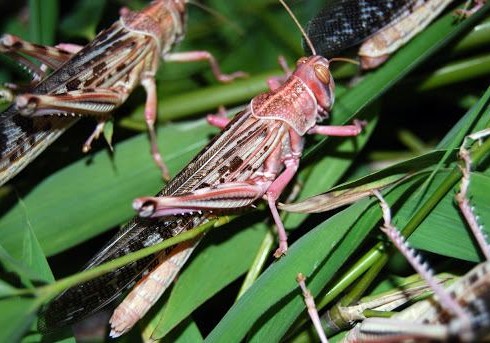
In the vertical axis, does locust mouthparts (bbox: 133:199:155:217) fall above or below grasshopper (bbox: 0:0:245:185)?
below

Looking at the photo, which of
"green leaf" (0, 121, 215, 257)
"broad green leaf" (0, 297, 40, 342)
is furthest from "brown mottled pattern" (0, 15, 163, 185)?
"broad green leaf" (0, 297, 40, 342)

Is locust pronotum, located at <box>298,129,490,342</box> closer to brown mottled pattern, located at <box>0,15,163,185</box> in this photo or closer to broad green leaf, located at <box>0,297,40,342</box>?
broad green leaf, located at <box>0,297,40,342</box>

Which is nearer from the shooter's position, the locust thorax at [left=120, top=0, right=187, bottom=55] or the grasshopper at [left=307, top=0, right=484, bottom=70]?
the grasshopper at [left=307, top=0, right=484, bottom=70]

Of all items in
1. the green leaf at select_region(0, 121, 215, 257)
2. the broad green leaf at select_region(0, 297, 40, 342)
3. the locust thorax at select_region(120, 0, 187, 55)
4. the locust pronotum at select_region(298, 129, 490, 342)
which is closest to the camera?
the broad green leaf at select_region(0, 297, 40, 342)

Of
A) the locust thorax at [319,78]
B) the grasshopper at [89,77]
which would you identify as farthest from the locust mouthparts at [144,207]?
the locust thorax at [319,78]

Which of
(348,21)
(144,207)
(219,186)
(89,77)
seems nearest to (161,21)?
(89,77)

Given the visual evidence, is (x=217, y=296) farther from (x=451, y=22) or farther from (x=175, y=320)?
(x=451, y=22)

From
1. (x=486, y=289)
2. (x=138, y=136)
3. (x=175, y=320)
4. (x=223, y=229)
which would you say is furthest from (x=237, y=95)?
(x=486, y=289)
